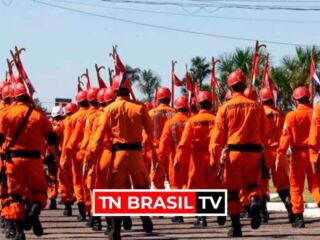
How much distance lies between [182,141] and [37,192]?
3.49 metres

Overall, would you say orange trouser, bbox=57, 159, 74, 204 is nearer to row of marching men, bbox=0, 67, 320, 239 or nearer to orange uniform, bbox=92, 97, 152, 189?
row of marching men, bbox=0, 67, 320, 239

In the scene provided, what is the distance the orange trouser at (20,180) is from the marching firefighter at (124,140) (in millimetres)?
861

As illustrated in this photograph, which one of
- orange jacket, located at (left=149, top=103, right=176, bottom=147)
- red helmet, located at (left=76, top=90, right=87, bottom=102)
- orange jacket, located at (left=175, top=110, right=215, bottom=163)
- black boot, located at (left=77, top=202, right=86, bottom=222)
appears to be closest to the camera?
orange jacket, located at (left=175, top=110, right=215, bottom=163)

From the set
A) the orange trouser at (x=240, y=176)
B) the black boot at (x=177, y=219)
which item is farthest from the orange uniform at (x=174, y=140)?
the orange trouser at (x=240, y=176)

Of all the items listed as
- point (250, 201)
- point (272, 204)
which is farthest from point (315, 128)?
point (272, 204)

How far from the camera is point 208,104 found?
54.4 ft

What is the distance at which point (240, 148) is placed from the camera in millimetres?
14305

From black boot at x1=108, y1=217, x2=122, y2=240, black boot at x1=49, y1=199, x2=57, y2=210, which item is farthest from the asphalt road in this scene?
black boot at x1=49, y1=199, x2=57, y2=210

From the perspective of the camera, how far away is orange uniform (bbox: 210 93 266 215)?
1427 centimetres

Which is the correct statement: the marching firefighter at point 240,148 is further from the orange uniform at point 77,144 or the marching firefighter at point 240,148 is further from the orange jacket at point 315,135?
the orange uniform at point 77,144

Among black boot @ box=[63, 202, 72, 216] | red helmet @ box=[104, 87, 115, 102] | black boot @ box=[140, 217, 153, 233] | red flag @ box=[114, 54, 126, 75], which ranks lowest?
black boot @ box=[63, 202, 72, 216]

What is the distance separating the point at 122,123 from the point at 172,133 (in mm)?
4200

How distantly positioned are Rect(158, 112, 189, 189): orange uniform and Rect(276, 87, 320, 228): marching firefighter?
2243 millimetres

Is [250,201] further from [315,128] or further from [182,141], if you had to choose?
[182,141]
